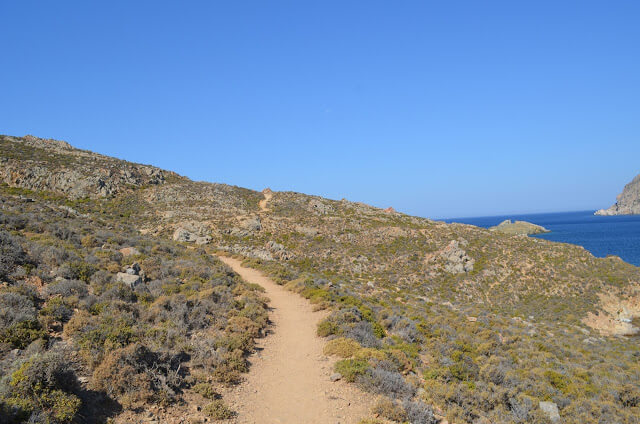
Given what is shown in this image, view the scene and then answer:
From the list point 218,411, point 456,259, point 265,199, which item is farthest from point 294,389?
point 265,199

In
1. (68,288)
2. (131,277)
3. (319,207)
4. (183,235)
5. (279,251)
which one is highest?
(319,207)

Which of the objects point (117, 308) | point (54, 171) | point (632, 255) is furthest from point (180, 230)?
point (632, 255)

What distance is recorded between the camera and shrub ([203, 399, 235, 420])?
307 inches

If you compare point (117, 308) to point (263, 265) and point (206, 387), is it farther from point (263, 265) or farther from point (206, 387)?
point (263, 265)

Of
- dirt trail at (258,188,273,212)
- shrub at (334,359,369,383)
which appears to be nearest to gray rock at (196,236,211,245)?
dirt trail at (258,188,273,212)

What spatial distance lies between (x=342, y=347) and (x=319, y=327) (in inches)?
97.5

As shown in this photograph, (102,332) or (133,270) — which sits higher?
(133,270)

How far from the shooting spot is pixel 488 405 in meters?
9.93

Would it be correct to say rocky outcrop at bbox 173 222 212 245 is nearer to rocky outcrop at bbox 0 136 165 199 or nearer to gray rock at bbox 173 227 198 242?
gray rock at bbox 173 227 198 242

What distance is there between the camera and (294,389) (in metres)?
9.74

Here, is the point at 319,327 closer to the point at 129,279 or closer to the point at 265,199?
the point at 129,279

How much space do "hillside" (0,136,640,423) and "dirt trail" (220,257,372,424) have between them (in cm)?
57

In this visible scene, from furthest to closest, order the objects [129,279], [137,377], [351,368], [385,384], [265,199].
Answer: [265,199]
[129,279]
[351,368]
[385,384]
[137,377]

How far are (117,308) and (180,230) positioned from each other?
30124mm
